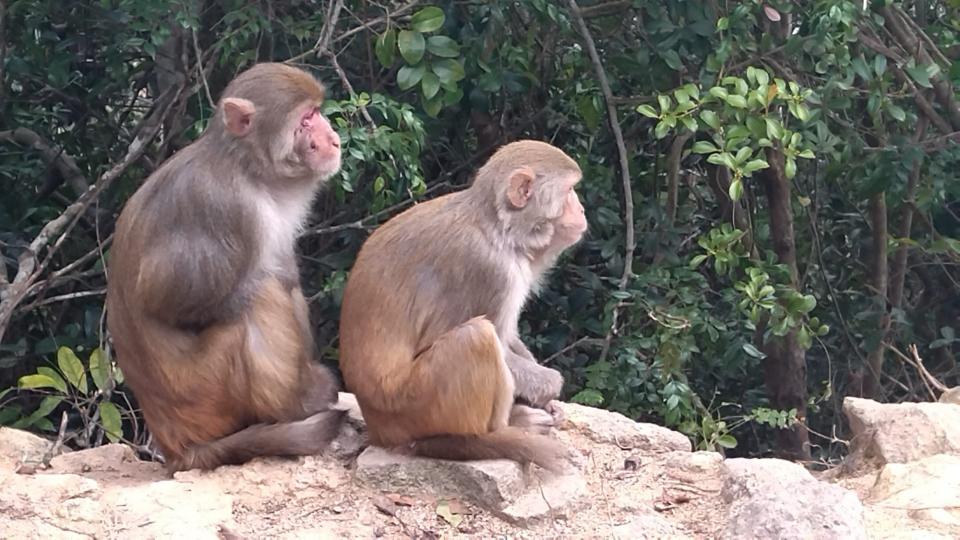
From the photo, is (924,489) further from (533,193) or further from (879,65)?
(879,65)

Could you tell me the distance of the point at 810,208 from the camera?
756cm

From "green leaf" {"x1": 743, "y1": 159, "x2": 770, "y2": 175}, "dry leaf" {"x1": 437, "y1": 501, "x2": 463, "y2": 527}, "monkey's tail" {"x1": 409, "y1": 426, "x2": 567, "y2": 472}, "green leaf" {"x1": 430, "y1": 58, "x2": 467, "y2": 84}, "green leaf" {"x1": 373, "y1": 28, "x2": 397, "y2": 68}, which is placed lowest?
"dry leaf" {"x1": 437, "y1": 501, "x2": 463, "y2": 527}

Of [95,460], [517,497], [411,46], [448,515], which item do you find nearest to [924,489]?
[517,497]

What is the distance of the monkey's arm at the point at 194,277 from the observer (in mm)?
4195

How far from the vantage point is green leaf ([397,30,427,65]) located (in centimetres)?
540

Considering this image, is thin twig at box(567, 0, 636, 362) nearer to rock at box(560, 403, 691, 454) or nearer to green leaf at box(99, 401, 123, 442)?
rock at box(560, 403, 691, 454)

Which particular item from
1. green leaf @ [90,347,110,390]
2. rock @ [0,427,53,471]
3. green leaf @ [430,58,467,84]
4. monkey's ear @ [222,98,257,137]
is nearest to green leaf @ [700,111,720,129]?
green leaf @ [430,58,467,84]

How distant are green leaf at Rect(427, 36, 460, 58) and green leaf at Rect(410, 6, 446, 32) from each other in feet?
0.34

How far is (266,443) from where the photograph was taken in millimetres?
4258

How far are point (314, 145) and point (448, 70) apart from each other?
1269mm

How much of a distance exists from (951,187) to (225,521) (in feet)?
15.7

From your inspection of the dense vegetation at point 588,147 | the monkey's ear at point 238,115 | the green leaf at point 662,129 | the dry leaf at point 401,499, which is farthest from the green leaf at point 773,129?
the dry leaf at point 401,499

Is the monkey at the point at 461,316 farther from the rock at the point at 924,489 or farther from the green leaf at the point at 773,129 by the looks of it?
the green leaf at the point at 773,129

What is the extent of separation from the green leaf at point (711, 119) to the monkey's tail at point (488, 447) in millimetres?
1935
